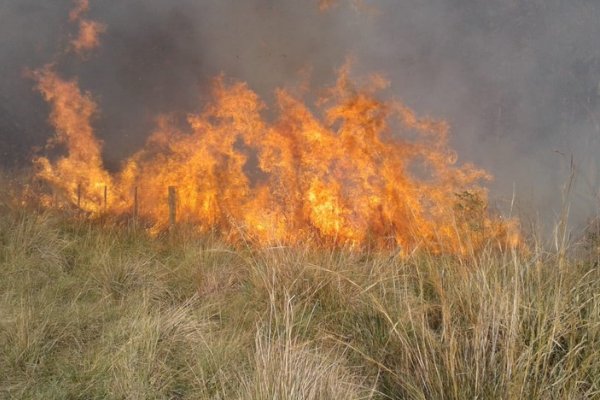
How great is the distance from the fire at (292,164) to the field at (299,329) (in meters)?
5.29

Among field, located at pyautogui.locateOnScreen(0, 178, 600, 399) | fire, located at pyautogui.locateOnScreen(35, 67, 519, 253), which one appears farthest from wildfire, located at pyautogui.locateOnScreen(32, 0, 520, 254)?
field, located at pyautogui.locateOnScreen(0, 178, 600, 399)

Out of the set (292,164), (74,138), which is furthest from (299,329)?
(74,138)

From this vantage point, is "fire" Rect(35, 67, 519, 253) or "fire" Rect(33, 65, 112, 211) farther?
"fire" Rect(33, 65, 112, 211)

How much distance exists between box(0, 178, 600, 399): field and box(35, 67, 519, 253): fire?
17.4 ft

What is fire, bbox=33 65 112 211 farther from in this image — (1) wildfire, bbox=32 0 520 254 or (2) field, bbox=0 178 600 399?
(2) field, bbox=0 178 600 399

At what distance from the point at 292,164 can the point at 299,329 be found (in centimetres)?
852

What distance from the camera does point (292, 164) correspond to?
1130 centimetres

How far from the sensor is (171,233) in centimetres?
671

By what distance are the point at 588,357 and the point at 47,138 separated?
16964 millimetres

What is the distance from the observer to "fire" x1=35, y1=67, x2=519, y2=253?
34.3 ft

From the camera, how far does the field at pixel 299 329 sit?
6.56ft

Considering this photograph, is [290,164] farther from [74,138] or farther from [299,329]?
[299,329]

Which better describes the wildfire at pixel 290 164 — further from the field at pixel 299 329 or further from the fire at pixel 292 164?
the field at pixel 299 329

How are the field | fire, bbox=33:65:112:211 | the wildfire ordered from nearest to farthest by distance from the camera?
the field → the wildfire → fire, bbox=33:65:112:211
